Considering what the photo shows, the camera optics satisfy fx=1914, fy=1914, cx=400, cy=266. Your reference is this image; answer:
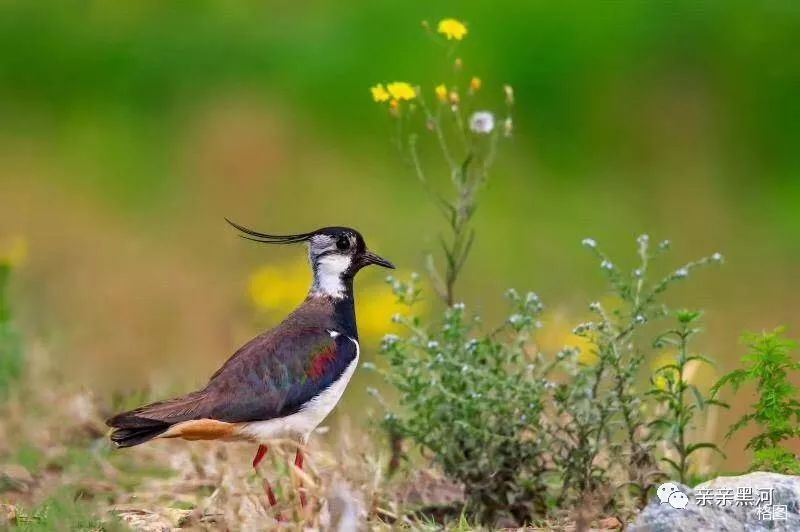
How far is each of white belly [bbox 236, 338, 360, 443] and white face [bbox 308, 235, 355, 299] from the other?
473mm

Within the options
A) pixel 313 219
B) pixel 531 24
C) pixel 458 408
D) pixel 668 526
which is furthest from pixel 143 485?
pixel 531 24

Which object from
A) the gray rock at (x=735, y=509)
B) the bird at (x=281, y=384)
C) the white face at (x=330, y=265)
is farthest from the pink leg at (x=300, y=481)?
the gray rock at (x=735, y=509)

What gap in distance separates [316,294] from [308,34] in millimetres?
6001

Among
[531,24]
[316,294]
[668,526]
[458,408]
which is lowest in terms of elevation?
[668,526]

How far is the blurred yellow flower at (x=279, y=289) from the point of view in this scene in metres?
8.77

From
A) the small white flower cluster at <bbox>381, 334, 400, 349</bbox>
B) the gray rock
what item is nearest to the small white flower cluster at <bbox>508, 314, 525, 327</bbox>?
the small white flower cluster at <bbox>381, 334, 400, 349</bbox>

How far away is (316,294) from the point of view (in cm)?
742

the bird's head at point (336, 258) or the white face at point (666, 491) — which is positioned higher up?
the bird's head at point (336, 258)

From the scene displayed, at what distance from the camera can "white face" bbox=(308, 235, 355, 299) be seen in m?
7.41

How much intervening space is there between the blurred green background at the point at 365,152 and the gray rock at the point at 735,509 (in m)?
3.85

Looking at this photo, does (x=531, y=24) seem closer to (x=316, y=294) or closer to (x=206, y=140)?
(x=206, y=140)

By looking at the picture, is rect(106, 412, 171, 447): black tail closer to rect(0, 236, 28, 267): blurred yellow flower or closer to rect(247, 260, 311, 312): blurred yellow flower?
rect(247, 260, 311, 312): blurred yellow flower

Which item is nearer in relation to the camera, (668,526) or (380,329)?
(668,526)

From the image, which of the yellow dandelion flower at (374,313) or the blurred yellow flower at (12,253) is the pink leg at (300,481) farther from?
the blurred yellow flower at (12,253)
